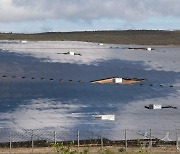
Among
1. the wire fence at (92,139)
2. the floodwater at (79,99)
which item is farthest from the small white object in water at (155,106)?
the wire fence at (92,139)

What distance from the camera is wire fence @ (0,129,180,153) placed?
161 ft

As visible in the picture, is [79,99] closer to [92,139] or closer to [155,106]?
[155,106]

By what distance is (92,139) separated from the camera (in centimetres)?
5338

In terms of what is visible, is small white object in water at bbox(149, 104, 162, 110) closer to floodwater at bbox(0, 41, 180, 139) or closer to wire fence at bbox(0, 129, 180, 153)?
floodwater at bbox(0, 41, 180, 139)

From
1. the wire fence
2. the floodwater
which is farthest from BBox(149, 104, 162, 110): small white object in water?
the wire fence

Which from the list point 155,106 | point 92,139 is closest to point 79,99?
A: point 155,106

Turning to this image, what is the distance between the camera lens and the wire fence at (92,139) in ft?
161

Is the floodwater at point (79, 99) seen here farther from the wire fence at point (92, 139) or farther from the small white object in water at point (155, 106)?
the wire fence at point (92, 139)

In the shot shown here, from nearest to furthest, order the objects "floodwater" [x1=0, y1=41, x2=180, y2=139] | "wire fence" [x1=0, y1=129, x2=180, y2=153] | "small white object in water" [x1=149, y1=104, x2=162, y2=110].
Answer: "wire fence" [x1=0, y1=129, x2=180, y2=153]
"floodwater" [x1=0, y1=41, x2=180, y2=139]
"small white object in water" [x1=149, y1=104, x2=162, y2=110]

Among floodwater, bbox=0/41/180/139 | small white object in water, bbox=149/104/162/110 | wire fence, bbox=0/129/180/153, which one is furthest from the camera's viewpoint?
small white object in water, bbox=149/104/162/110

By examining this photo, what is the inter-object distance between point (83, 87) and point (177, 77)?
3713 centimetres

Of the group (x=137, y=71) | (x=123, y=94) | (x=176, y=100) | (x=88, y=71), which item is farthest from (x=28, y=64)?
(x=176, y=100)

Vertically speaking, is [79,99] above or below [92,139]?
above

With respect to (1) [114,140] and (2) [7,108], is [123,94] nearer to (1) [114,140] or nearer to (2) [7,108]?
(2) [7,108]
